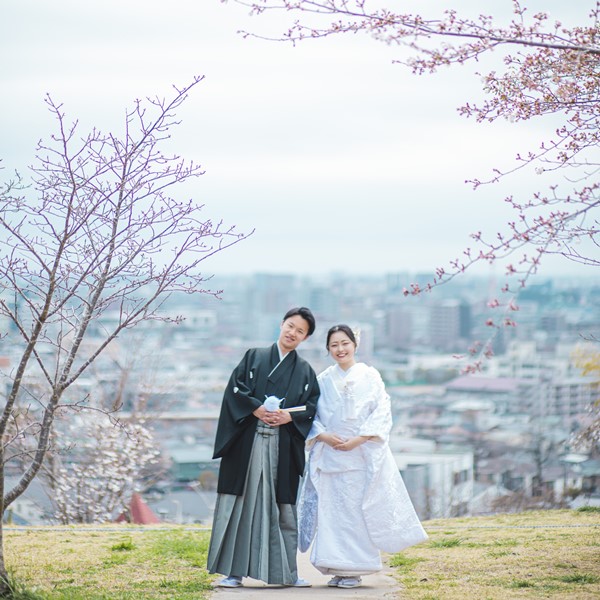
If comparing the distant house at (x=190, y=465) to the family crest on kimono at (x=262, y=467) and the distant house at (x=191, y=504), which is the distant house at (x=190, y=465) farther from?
the family crest on kimono at (x=262, y=467)

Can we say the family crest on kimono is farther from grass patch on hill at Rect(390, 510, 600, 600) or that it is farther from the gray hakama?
grass patch on hill at Rect(390, 510, 600, 600)

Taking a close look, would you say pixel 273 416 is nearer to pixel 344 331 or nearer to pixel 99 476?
pixel 344 331

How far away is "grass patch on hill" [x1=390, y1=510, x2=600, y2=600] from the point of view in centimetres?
548

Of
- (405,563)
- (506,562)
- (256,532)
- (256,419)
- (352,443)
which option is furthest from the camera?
(405,563)

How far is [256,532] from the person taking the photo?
5.77 meters

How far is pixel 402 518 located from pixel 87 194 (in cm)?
279

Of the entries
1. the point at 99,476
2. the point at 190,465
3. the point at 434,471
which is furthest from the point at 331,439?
the point at 190,465

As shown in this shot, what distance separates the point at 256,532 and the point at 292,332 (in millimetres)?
1246

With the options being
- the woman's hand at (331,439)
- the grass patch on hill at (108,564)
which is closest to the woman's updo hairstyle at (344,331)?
the woman's hand at (331,439)

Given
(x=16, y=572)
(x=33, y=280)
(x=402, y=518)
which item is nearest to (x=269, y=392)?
(x=402, y=518)

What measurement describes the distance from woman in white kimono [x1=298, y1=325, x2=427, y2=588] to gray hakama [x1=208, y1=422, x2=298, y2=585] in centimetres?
25

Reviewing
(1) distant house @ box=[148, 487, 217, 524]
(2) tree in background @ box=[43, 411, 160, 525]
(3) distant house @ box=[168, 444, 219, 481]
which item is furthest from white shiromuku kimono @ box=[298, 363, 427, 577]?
(3) distant house @ box=[168, 444, 219, 481]

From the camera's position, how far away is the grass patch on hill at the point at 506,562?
548 cm

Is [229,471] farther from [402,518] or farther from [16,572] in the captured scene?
[16,572]
